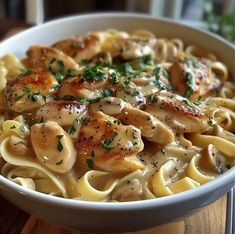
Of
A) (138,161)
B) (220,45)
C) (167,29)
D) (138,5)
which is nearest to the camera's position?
(138,161)

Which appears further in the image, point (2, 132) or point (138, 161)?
point (2, 132)

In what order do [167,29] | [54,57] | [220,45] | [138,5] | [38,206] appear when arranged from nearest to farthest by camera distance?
[38,206]
[54,57]
[220,45]
[167,29]
[138,5]

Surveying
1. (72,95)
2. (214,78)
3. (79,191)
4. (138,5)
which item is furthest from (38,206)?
(138,5)

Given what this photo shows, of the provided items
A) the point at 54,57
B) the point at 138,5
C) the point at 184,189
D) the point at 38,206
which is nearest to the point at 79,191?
the point at 38,206

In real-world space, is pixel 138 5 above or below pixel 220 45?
below

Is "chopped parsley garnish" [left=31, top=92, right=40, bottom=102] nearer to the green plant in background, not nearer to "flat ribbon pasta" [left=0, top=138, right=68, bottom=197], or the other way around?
"flat ribbon pasta" [left=0, top=138, right=68, bottom=197]

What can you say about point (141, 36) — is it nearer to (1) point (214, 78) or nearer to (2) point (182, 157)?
(1) point (214, 78)

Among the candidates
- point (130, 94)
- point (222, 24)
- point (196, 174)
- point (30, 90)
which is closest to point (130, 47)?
point (130, 94)

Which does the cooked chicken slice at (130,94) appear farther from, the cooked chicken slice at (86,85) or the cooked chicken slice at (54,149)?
the cooked chicken slice at (54,149)
